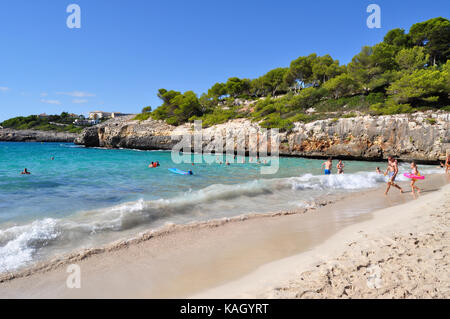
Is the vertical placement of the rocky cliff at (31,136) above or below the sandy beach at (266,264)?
above

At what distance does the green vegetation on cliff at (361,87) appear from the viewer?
26391 millimetres

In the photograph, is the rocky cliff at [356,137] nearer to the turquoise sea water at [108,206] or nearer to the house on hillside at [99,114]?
the turquoise sea water at [108,206]

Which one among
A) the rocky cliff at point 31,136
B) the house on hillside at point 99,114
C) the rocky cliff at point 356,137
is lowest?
the rocky cliff at point 356,137

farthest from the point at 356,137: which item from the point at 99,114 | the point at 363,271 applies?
the point at 99,114

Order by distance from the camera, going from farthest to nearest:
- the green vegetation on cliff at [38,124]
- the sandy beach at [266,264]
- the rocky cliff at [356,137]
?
the green vegetation on cliff at [38,124] < the rocky cliff at [356,137] < the sandy beach at [266,264]

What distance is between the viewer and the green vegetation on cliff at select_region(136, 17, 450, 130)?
2639 cm

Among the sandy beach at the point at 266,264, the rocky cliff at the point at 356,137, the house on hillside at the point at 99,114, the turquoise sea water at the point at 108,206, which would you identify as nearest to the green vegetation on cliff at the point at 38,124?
the house on hillside at the point at 99,114

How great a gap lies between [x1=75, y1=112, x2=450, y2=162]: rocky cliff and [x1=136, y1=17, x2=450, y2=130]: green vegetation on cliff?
7.09 ft

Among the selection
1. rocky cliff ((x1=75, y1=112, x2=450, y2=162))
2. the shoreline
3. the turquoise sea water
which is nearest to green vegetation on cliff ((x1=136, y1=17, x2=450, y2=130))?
rocky cliff ((x1=75, y1=112, x2=450, y2=162))

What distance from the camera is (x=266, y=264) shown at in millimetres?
3809

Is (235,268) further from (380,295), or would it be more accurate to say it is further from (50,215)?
(50,215)

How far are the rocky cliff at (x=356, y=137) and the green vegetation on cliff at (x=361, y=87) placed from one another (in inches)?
85.1
